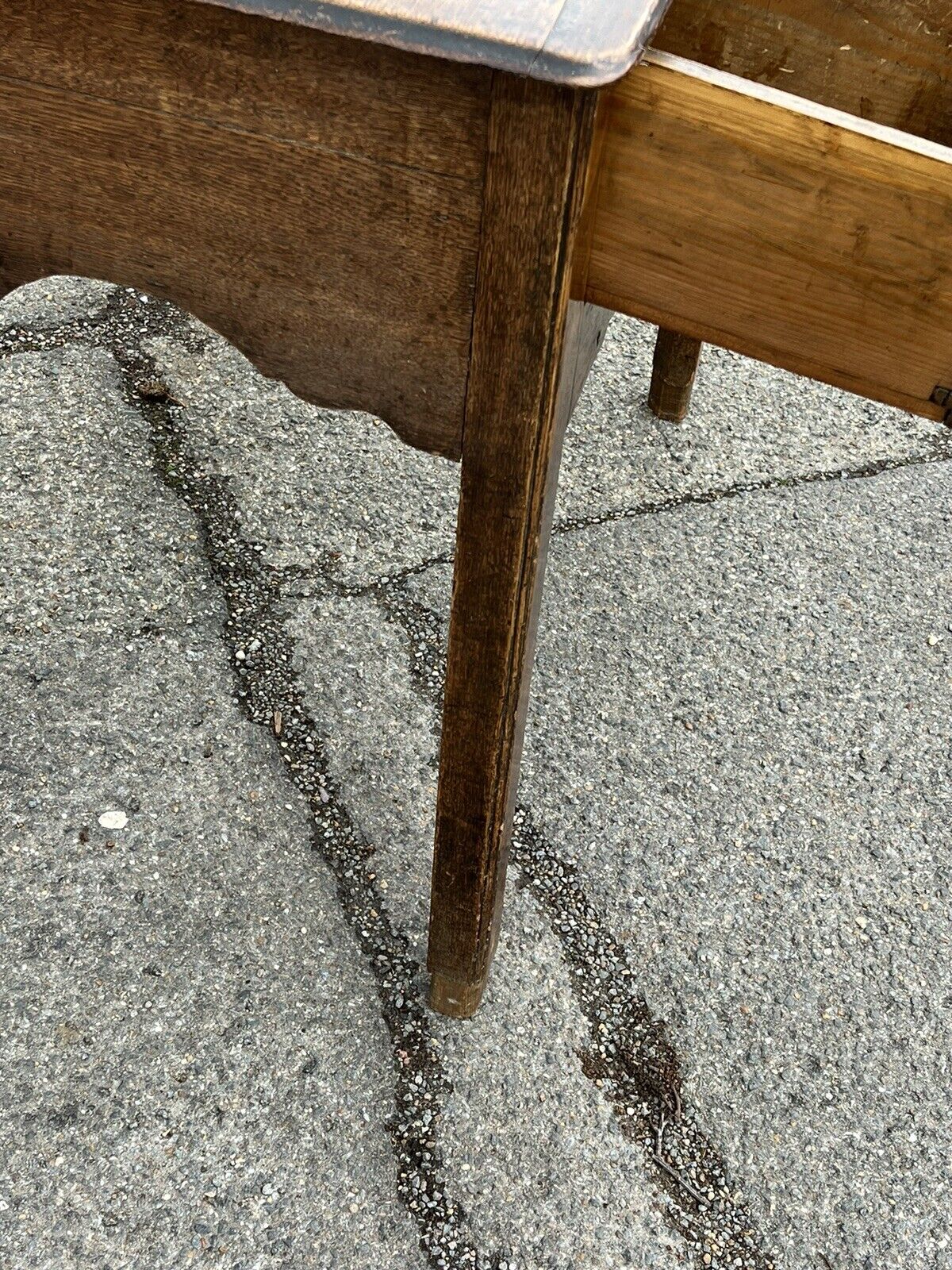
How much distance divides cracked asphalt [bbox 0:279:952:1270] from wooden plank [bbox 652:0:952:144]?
83 cm

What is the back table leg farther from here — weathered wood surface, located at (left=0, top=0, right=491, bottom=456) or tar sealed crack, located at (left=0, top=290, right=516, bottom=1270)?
tar sealed crack, located at (left=0, top=290, right=516, bottom=1270)

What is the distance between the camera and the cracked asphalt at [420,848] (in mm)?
1156

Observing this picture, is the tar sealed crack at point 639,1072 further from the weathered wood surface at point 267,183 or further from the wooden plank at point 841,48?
the wooden plank at point 841,48

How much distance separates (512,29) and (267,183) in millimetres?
222

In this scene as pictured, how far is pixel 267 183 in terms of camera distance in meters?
0.78

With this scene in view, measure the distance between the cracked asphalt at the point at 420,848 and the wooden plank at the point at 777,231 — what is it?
2.69 feet

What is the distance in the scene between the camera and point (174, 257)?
85 centimetres

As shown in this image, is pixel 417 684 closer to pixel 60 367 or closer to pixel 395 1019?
pixel 395 1019

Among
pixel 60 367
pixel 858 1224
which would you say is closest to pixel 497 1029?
pixel 858 1224

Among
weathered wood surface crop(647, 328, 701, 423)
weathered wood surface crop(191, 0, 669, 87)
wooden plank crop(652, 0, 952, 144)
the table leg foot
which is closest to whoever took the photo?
weathered wood surface crop(191, 0, 669, 87)

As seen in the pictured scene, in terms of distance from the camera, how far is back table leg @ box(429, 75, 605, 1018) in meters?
0.68

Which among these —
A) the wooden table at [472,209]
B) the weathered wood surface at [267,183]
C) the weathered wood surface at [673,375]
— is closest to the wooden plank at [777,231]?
the wooden table at [472,209]

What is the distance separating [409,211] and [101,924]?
911 millimetres

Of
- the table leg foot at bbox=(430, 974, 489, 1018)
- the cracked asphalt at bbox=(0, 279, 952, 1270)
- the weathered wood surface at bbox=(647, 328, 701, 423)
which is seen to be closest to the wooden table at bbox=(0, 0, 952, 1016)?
the table leg foot at bbox=(430, 974, 489, 1018)
